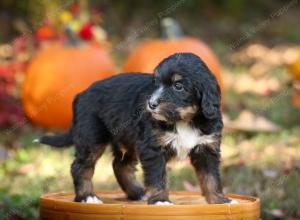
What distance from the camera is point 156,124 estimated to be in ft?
12.8

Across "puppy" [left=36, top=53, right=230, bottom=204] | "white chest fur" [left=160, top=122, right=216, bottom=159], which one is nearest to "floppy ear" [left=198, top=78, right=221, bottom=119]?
"puppy" [left=36, top=53, right=230, bottom=204]

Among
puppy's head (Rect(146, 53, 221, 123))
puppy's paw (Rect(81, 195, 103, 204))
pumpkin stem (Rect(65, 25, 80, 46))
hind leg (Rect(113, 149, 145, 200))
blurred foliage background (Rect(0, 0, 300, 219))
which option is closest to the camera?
puppy's head (Rect(146, 53, 221, 123))

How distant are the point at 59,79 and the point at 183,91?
4.76 m

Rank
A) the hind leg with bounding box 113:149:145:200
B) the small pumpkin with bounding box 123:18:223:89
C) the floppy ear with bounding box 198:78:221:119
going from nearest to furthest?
the floppy ear with bounding box 198:78:221:119, the hind leg with bounding box 113:149:145:200, the small pumpkin with bounding box 123:18:223:89

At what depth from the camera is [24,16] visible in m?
13.3

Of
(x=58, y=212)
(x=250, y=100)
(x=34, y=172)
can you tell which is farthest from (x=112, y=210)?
(x=250, y=100)

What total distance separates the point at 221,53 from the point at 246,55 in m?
0.44

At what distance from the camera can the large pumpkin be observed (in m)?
8.34

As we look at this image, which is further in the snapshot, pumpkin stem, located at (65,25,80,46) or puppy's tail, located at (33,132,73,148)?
pumpkin stem, located at (65,25,80,46)

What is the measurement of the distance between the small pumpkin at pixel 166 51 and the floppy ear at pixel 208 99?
4.02 m

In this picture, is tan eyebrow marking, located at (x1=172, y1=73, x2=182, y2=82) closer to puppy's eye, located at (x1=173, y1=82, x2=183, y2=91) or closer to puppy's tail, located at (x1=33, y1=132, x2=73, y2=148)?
puppy's eye, located at (x1=173, y1=82, x2=183, y2=91)

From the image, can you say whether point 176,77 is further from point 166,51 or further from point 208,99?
point 166,51

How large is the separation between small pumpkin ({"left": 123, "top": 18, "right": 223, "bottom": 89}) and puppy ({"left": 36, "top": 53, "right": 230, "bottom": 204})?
3482mm

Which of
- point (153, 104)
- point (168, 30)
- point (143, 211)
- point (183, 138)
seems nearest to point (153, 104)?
point (153, 104)
